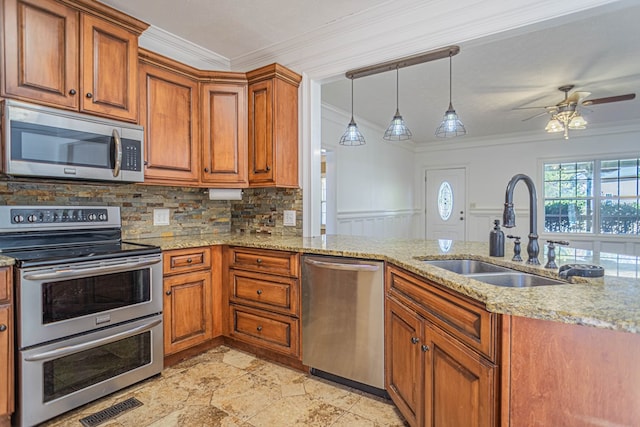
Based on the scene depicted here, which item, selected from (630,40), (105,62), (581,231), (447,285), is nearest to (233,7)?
(105,62)

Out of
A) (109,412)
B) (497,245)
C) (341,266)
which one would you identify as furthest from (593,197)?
(109,412)

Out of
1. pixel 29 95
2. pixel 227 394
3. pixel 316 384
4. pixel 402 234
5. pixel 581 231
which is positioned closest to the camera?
pixel 29 95

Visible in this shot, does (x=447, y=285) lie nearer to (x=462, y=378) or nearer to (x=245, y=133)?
(x=462, y=378)

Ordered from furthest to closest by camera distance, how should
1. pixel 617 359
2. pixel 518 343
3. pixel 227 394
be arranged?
pixel 227 394 < pixel 518 343 < pixel 617 359

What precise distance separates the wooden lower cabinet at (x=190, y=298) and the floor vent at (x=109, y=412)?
39 cm

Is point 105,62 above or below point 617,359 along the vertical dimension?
above

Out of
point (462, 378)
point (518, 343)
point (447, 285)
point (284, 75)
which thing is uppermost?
point (284, 75)

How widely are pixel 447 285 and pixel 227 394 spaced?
1.53 metres

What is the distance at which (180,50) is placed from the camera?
2.93 m

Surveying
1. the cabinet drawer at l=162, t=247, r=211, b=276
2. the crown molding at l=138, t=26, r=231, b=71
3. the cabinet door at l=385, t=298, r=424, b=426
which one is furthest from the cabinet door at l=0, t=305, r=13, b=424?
the crown molding at l=138, t=26, r=231, b=71

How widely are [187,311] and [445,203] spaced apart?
617cm

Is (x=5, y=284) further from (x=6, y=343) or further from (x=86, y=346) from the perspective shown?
(x=86, y=346)

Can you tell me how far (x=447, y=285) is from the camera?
1331 millimetres

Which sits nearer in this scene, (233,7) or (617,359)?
(617,359)
